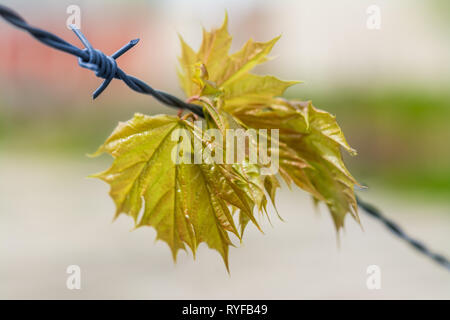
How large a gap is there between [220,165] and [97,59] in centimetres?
19

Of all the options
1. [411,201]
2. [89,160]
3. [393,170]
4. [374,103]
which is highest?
[374,103]

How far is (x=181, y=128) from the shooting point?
589 millimetres

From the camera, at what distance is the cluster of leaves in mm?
559

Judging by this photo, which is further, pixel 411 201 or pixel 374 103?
pixel 374 103

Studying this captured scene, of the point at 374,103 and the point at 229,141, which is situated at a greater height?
the point at 374,103

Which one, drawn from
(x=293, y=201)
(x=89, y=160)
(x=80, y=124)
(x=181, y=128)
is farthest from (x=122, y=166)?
(x=80, y=124)

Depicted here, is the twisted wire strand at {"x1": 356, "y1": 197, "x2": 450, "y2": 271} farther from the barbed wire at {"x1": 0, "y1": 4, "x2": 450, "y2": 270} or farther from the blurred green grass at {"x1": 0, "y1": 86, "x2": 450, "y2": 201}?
the blurred green grass at {"x1": 0, "y1": 86, "x2": 450, "y2": 201}

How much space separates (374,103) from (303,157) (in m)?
6.60

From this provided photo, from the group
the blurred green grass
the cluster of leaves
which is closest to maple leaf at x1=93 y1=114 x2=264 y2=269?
the cluster of leaves

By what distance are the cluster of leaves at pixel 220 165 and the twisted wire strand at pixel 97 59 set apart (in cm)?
3

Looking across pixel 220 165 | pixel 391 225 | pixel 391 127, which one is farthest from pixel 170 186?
pixel 391 127

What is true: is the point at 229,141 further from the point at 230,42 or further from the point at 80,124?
the point at 80,124

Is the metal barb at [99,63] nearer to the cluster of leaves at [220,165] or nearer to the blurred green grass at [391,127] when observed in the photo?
the cluster of leaves at [220,165]

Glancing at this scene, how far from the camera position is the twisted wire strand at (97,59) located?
456mm
